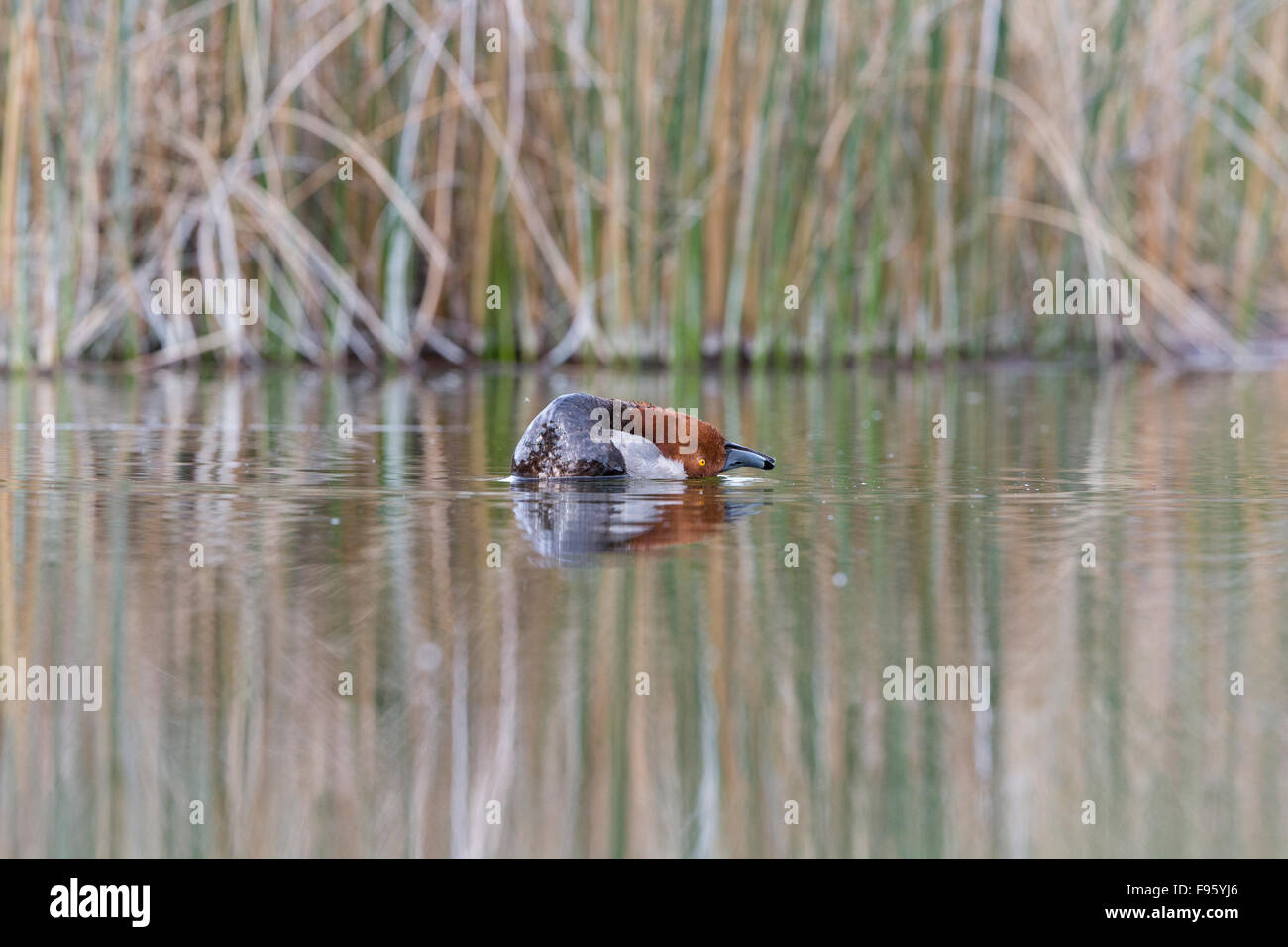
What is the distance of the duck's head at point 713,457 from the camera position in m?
5.21

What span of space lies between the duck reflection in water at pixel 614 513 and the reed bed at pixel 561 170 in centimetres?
396

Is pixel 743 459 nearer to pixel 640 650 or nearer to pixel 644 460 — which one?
pixel 644 460

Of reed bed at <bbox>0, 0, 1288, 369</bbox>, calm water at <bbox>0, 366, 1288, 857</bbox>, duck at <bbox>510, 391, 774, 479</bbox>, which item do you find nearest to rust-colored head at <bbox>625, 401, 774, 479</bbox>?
duck at <bbox>510, 391, 774, 479</bbox>

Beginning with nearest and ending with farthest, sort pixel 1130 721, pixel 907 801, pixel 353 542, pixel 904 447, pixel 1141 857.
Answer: pixel 1141 857 → pixel 907 801 → pixel 1130 721 → pixel 353 542 → pixel 904 447

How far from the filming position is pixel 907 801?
2393 mm

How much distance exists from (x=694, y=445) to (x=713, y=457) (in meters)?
0.07

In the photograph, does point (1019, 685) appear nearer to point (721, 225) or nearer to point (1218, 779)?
point (1218, 779)

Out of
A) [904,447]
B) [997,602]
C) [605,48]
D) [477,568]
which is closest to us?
[997,602]

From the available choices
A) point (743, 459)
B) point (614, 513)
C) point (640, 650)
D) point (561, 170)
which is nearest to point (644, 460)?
point (743, 459)

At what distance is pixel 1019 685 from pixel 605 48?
6.46 m

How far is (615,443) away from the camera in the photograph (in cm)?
515

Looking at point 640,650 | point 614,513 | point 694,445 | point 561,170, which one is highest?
point 561,170

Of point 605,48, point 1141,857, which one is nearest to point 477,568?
point 1141,857

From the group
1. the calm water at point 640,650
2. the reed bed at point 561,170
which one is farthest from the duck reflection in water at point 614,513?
the reed bed at point 561,170
